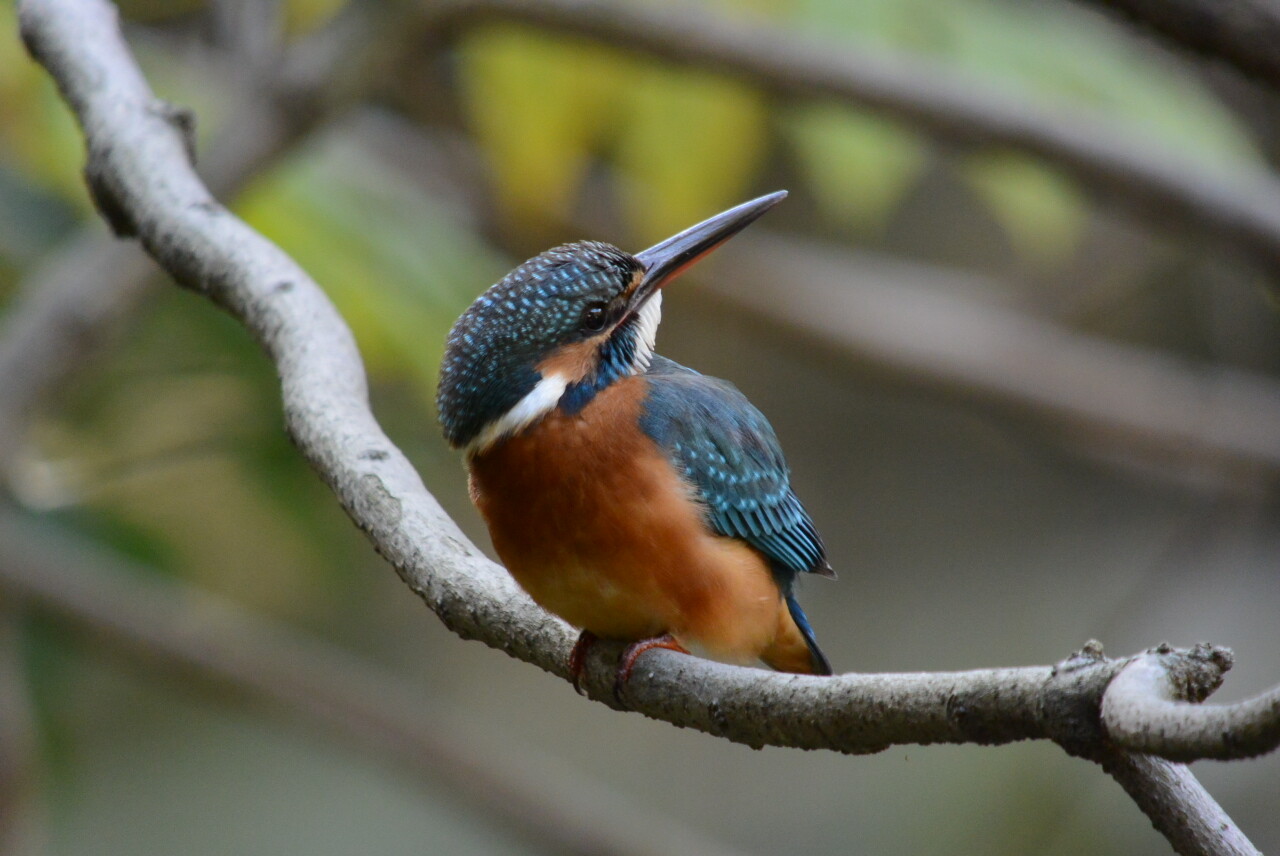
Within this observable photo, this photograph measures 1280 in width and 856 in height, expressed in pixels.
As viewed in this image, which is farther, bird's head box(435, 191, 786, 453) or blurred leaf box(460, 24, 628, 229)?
blurred leaf box(460, 24, 628, 229)

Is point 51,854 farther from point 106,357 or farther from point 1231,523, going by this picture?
point 1231,523

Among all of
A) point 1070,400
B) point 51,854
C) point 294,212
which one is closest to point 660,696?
point 294,212

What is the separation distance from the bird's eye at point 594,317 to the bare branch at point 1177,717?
4.14 feet

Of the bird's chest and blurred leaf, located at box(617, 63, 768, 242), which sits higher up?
blurred leaf, located at box(617, 63, 768, 242)

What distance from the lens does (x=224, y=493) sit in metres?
5.32

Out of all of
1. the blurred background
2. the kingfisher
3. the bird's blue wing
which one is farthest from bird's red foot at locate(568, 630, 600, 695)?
the blurred background

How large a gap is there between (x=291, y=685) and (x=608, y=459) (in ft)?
8.64

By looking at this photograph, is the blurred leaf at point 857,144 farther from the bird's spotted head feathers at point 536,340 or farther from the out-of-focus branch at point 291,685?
the out-of-focus branch at point 291,685

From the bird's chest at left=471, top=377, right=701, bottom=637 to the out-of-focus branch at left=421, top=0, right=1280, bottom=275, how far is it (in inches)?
65.8

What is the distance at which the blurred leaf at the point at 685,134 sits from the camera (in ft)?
12.0

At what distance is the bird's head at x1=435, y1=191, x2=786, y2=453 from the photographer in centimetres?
212

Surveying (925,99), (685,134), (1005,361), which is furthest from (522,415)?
(1005,361)

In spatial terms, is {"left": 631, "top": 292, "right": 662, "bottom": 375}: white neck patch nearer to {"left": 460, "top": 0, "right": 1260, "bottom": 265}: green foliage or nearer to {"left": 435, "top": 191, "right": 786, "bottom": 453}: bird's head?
{"left": 435, "top": 191, "right": 786, "bottom": 453}: bird's head

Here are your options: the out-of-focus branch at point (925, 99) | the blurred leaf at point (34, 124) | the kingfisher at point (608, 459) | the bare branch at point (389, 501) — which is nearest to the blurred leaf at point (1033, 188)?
the out-of-focus branch at point (925, 99)
